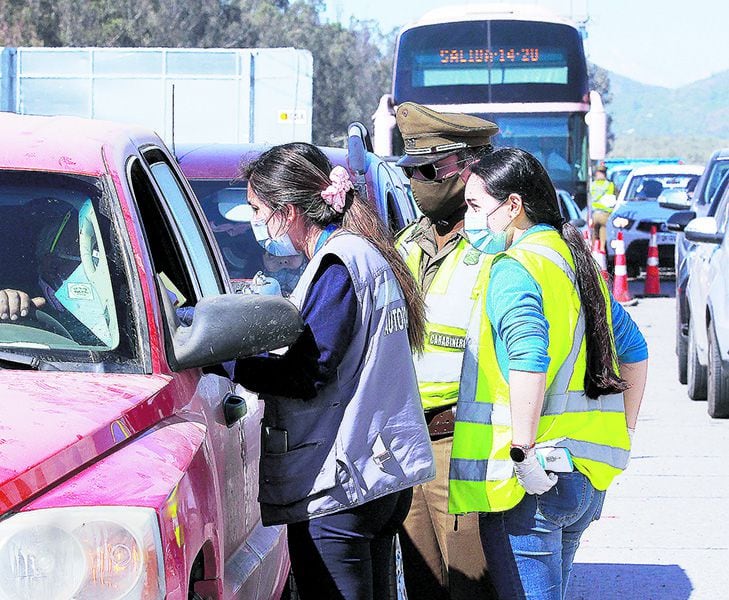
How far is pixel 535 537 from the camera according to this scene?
3879mm

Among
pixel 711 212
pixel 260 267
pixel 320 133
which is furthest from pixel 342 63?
pixel 260 267

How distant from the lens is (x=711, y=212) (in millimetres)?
12008

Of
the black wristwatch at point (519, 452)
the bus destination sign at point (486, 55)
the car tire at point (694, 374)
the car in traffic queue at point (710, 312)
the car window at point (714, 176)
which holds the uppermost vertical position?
the bus destination sign at point (486, 55)

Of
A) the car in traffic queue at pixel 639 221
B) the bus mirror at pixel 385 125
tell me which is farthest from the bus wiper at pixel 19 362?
the car in traffic queue at pixel 639 221

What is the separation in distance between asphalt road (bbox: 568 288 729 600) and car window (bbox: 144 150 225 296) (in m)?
2.43

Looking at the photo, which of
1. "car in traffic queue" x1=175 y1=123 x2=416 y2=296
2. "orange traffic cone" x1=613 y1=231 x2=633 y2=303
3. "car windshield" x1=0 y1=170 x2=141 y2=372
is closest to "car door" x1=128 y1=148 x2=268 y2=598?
"car windshield" x1=0 y1=170 x2=141 y2=372

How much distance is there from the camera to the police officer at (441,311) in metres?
4.58

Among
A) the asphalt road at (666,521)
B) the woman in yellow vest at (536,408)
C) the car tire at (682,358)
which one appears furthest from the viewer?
the car tire at (682,358)

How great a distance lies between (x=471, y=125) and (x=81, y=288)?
1.93 metres

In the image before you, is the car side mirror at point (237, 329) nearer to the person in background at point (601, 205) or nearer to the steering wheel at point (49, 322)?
the steering wheel at point (49, 322)

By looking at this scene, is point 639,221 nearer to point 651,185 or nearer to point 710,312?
point 651,185

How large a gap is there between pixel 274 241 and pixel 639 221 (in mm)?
19507

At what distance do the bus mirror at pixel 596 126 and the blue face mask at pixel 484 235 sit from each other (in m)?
16.4

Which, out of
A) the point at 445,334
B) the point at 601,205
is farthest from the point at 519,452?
the point at 601,205
